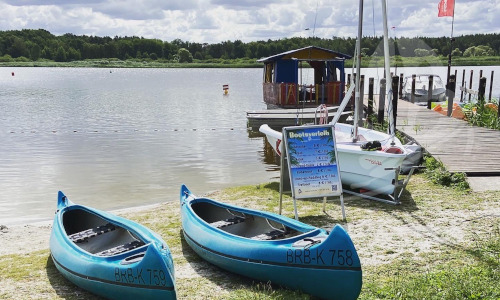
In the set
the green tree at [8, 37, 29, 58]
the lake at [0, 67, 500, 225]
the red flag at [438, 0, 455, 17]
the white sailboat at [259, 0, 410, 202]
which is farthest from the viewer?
the green tree at [8, 37, 29, 58]

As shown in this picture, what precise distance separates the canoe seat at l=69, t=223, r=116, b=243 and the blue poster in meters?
3.05

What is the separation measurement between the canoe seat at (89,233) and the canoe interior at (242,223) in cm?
134

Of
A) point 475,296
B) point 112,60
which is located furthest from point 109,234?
point 112,60

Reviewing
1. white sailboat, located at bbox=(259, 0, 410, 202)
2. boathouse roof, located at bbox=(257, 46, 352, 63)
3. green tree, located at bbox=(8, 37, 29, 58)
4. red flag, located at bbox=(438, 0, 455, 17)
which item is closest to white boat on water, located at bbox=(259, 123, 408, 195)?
white sailboat, located at bbox=(259, 0, 410, 202)

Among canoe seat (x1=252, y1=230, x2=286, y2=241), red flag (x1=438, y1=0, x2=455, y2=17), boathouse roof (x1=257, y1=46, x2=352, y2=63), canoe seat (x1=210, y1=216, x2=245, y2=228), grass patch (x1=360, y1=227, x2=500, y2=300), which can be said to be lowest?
grass patch (x1=360, y1=227, x2=500, y2=300)

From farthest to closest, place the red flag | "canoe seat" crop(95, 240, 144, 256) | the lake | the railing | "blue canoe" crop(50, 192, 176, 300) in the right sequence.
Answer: the railing
the red flag
the lake
"canoe seat" crop(95, 240, 144, 256)
"blue canoe" crop(50, 192, 176, 300)

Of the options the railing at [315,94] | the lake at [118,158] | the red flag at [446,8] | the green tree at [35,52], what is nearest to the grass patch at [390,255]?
the lake at [118,158]

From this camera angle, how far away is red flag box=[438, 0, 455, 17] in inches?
982

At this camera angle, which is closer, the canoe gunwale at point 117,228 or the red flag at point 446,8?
the canoe gunwale at point 117,228

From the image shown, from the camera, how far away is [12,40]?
5610 inches

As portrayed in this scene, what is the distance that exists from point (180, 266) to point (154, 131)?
67.0 ft

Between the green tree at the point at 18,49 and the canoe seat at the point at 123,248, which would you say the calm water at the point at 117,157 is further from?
the green tree at the point at 18,49

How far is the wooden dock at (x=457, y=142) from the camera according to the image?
1162 cm

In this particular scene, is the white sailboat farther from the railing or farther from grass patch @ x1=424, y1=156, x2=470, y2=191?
the railing
